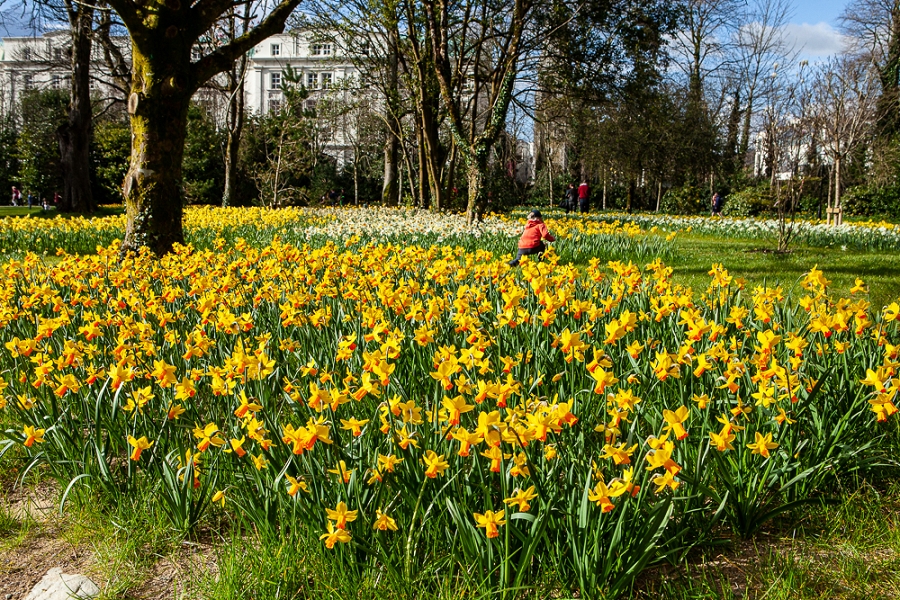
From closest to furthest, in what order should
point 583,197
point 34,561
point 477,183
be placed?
point 34,561
point 477,183
point 583,197

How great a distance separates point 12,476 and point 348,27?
16.5 meters

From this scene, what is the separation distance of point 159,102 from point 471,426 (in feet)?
21.5

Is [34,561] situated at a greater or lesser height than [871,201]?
lesser

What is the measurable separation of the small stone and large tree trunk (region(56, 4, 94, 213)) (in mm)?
17601

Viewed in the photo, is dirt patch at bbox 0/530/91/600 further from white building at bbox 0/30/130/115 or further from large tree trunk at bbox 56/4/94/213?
large tree trunk at bbox 56/4/94/213

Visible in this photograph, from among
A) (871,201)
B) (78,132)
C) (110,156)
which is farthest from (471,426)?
(110,156)

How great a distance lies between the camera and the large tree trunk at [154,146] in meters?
7.10

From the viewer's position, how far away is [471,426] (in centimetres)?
205

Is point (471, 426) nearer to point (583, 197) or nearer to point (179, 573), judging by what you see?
point (179, 573)

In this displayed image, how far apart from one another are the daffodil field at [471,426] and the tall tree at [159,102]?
12.6ft

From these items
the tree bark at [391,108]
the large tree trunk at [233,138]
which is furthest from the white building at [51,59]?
the tree bark at [391,108]

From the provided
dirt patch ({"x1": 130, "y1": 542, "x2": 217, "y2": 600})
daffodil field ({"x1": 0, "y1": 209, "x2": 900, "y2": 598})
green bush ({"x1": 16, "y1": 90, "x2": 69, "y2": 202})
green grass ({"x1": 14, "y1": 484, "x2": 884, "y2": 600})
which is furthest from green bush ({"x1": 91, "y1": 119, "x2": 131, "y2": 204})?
dirt patch ({"x1": 130, "y1": 542, "x2": 217, "y2": 600})

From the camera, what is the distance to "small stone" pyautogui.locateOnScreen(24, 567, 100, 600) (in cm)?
174

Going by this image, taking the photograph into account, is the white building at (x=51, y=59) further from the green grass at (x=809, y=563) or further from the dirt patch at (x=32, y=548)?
the green grass at (x=809, y=563)
